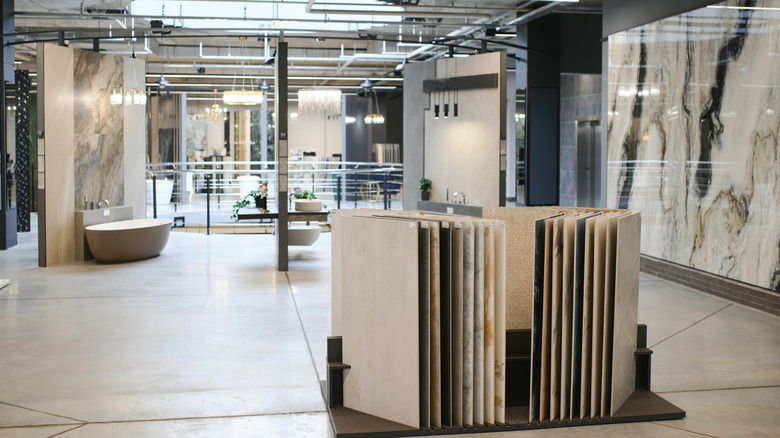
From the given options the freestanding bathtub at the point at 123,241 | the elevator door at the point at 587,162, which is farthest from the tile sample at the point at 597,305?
the elevator door at the point at 587,162

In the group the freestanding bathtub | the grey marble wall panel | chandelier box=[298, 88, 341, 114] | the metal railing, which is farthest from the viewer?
chandelier box=[298, 88, 341, 114]

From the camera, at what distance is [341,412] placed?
3.65 metres

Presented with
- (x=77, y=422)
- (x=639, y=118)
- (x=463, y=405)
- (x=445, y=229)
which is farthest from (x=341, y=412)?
(x=639, y=118)

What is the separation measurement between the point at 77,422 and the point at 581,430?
7.94 feet

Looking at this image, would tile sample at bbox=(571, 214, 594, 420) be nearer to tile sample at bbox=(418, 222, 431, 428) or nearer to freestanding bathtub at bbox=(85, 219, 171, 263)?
tile sample at bbox=(418, 222, 431, 428)

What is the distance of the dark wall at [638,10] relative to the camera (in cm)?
755

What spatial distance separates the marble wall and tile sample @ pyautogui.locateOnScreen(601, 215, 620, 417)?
10.9 feet

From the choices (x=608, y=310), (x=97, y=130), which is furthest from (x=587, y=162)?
(x=608, y=310)

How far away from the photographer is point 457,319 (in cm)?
341

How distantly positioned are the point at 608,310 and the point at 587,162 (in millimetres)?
11715

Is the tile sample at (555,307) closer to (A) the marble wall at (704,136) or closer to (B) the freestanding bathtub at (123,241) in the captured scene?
(A) the marble wall at (704,136)

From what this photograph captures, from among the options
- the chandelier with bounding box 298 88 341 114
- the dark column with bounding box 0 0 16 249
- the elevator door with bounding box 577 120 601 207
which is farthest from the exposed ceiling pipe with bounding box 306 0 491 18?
the chandelier with bounding box 298 88 341 114

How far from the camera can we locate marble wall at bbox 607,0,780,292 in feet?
20.8

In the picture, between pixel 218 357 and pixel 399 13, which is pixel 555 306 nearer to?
pixel 218 357
